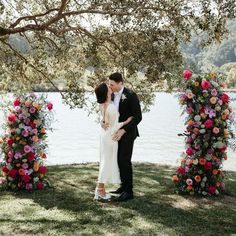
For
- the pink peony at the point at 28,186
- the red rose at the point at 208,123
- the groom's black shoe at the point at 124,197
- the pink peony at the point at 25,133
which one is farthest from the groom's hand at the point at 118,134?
the pink peony at the point at 28,186

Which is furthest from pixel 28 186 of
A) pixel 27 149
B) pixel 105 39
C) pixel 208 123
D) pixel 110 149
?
pixel 105 39

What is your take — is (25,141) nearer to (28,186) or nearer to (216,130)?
(28,186)

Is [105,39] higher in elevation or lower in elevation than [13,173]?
higher

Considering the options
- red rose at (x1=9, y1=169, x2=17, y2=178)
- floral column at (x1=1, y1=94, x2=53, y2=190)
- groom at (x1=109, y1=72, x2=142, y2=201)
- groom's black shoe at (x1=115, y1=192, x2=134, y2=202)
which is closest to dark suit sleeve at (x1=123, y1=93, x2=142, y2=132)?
groom at (x1=109, y1=72, x2=142, y2=201)

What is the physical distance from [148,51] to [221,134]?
603 cm

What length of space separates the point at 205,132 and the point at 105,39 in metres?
7.09

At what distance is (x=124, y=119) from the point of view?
8.47 m

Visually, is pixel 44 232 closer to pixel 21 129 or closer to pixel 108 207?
pixel 108 207

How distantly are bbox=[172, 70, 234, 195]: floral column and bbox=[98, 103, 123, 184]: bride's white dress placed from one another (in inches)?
67.3

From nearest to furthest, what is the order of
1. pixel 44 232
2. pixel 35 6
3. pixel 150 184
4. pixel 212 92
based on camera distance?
pixel 44 232, pixel 212 92, pixel 150 184, pixel 35 6

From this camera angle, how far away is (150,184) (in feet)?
35.0

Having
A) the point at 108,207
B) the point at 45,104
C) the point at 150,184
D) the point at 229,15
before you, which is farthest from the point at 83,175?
the point at 229,15

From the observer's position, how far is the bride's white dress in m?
8.34

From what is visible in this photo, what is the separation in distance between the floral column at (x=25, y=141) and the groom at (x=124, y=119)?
1892 mm
